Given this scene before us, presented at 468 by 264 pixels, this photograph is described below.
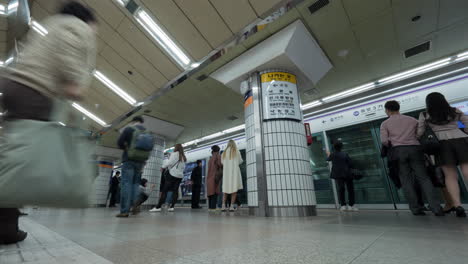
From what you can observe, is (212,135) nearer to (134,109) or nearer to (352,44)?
(134,109)

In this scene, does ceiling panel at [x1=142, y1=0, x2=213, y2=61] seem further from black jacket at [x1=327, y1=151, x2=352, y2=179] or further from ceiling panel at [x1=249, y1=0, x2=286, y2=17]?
black jacket at [x1=327, y1=151, x2=352, y2=179]

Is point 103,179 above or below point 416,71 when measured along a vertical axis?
below

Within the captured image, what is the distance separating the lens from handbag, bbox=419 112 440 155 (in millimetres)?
2908

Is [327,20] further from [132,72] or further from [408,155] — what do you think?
[132,72]

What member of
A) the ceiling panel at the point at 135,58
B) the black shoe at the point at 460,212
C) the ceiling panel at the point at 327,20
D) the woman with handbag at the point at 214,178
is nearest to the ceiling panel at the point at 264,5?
the ceiling panel at the point at 327,20

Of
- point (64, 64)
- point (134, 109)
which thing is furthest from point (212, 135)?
point (64, 64)

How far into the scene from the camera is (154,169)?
8.96m

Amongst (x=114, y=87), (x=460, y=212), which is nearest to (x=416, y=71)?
(x=460, y=212)

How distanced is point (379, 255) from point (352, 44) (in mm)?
4867

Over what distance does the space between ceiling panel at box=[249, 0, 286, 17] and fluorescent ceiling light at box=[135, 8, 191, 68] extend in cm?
207

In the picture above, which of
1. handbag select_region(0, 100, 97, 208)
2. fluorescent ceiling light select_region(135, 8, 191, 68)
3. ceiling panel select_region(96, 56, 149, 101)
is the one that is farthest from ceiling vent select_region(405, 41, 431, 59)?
ceiling panel select_region(96, 56, 149, 101)

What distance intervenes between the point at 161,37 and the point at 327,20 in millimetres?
3587

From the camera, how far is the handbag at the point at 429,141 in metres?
2.91

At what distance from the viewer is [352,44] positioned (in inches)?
185
